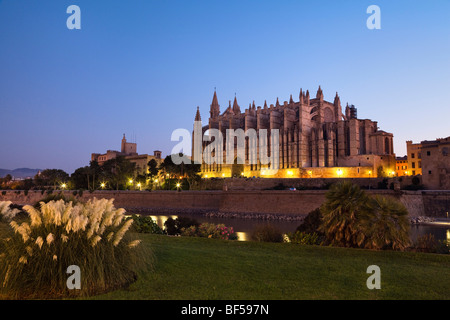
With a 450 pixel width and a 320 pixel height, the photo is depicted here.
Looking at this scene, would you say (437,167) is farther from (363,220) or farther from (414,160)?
(363,220)

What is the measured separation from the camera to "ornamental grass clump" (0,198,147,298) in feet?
16.2

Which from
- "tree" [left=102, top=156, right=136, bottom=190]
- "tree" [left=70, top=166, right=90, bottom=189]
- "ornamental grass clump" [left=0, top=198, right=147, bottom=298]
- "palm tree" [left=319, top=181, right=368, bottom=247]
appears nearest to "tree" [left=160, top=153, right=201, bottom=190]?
"tree" [left=102, top=156, right=136, bottom=190]

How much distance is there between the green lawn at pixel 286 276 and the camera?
16.4 feet

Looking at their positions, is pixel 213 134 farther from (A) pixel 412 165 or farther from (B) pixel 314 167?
(A) pixel 412 165

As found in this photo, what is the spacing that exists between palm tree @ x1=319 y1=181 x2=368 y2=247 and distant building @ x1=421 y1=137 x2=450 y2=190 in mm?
36112

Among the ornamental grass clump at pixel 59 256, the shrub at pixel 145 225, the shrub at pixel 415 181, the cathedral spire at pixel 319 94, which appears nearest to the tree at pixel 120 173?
the cathedral spire at pixel 319 94

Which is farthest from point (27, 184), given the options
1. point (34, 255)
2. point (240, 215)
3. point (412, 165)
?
point (34, 255)

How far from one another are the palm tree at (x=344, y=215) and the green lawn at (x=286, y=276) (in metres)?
2.21

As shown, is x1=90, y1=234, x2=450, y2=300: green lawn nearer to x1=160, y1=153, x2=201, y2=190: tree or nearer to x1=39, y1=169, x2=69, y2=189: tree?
x1=160, y1=153, x2=201, y2=190: tree

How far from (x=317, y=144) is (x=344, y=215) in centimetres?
4821

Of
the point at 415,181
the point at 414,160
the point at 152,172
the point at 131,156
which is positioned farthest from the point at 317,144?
the point at 131,156

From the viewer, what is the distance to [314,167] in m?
56.1

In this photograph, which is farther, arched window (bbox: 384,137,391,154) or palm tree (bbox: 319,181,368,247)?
arched window (bbox: 384,137,391,154)
